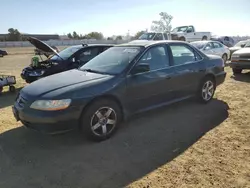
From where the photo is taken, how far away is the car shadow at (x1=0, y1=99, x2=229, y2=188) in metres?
2.94

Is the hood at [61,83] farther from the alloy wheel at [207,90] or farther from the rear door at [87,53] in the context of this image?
the rear door at [87,53]

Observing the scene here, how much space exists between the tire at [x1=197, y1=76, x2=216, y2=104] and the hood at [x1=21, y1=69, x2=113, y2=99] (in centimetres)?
261

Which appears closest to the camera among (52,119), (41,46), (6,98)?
(52,119)

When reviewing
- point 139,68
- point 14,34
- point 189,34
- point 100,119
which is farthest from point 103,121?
point 14,34

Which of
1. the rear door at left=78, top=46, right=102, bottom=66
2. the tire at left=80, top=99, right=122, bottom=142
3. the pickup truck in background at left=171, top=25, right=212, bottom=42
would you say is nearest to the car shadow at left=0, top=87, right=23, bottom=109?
the rear door at left=78, top=46, right=102, bottom=66

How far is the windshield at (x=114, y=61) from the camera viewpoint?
4.30m

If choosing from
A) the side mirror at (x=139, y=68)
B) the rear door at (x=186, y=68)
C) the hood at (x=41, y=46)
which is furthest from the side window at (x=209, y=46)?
the side mirror at (x=139, y=68)

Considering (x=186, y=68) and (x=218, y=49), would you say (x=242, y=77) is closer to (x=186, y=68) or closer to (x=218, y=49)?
(x=218, y=49)

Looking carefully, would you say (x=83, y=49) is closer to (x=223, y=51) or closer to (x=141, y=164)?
(x=141, y=164)

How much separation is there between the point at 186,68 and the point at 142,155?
251cm

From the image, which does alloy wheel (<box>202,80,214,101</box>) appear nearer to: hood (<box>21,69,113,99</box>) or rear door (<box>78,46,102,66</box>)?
hood (<box>21,69,113,99</box>)

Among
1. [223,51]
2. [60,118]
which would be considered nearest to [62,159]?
[60,118]

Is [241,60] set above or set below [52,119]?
above

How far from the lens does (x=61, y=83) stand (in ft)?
12.8
